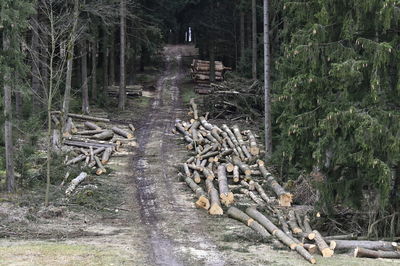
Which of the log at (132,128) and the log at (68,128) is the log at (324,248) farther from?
the log at (132,128)

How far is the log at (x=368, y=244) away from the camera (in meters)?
11.8

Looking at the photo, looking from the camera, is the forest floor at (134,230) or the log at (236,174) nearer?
the forest floor at (134,230)

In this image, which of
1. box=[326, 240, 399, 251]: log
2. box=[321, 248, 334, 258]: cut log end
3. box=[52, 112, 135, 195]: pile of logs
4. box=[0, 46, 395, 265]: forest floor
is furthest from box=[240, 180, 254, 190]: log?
box=[321, 248, 334, 258]: cut log end

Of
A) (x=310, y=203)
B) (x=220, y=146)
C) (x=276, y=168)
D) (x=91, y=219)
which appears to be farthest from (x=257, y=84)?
(x=91, y=219)

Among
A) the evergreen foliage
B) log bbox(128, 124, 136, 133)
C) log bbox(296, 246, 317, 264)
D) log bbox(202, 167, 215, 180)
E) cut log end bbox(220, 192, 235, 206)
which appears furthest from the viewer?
log bbox(128, 124, 136, 133)

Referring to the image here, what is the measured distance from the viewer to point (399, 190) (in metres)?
12.9

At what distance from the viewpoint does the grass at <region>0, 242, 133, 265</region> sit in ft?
34.7

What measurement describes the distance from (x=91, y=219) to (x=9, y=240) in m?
2.92

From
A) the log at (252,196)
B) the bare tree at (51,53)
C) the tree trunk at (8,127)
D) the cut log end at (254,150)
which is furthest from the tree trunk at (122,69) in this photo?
the log at (252,196)

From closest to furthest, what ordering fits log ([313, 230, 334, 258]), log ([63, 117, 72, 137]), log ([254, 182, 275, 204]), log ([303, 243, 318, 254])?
1. log ([313, 230, 334, 258])
2. log ([303, 243, 318, 254])
3. log ([254, 182, 275, 204])
4. log ([63, 117, 72, 137])

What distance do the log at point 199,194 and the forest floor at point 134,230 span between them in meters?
0.24

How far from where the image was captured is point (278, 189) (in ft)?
57.7

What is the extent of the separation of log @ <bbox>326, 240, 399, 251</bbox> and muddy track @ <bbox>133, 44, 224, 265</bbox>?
3.11 m

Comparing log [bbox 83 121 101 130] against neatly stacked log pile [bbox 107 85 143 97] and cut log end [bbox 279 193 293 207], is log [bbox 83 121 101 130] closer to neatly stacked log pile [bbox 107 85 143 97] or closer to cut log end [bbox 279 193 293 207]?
neatly stacked log pile [bbox 107 85 143 97]
